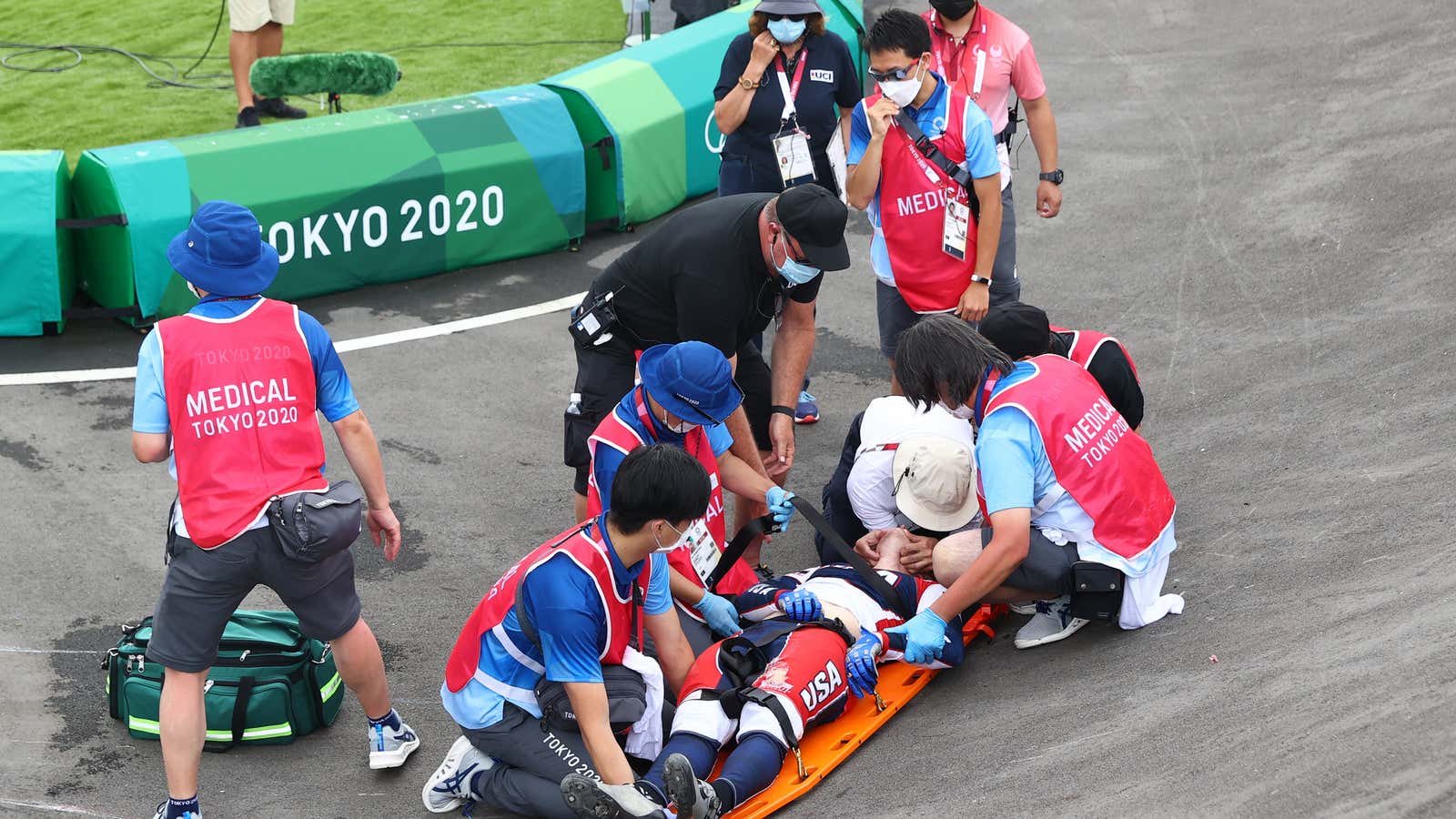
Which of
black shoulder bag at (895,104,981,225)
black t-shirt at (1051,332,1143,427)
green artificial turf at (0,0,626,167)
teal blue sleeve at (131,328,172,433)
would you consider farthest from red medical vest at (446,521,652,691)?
green artificial turf at (0,0,626,167)

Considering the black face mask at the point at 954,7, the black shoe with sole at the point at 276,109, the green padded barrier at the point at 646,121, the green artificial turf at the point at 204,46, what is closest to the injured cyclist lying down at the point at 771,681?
the black face mask at the point at 954,7

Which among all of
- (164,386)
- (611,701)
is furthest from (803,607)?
(164,386)

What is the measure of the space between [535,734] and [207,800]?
1193 millimetres

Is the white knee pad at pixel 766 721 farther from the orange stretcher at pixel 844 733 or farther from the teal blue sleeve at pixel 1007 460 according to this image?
the teal blue sleeve at pixel 1007 460

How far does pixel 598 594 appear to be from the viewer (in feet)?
13.6

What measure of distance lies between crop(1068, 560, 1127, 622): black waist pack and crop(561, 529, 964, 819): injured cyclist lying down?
1.48 feet

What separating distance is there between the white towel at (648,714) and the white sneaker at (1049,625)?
1.47 m

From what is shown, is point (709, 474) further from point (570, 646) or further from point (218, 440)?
point (218, 440)

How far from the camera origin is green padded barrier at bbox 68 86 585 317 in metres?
7.88

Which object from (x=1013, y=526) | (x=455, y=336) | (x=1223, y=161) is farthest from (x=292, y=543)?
(x=1223, y=161)

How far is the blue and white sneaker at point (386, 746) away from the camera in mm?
4859

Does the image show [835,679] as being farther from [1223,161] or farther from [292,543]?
[1223,161]

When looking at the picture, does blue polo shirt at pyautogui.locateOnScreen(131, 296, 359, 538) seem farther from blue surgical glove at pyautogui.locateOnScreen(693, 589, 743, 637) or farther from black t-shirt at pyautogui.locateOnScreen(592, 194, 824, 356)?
blue surgical glove at pyautogui.locateOnScreen(693, 589, 743, 637)

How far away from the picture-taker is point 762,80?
7004 millimetres
